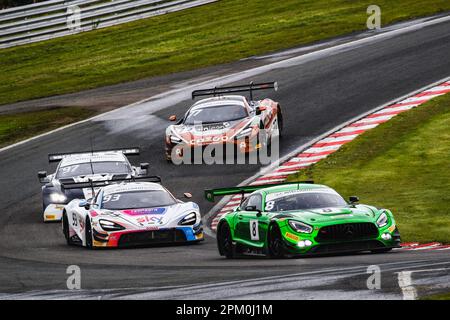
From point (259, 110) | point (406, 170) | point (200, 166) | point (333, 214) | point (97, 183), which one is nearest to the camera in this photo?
point (333, 214)

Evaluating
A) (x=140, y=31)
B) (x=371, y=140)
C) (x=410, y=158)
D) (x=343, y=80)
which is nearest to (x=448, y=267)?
(x=410, y=158)

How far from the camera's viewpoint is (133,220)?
63.5 ft

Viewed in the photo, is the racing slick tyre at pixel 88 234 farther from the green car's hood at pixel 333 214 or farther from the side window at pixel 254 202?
the green car's hood at pixel 333 214

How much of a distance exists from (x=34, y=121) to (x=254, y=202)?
17.9 m

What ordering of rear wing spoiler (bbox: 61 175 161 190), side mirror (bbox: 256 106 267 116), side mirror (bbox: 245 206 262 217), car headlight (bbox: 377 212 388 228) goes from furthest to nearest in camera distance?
side mirror (bbox: 256 106 267 116)
rear wing spoiler (bbox: 61 175 161 190)
side mirror (bbox: 245 206 262 217)
car headlight (bbox: 377 212 388 228)

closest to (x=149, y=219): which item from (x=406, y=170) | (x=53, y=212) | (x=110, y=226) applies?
(x=110, y=226)

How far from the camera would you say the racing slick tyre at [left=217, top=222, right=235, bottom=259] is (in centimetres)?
1759

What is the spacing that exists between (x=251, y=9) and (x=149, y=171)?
831 inches

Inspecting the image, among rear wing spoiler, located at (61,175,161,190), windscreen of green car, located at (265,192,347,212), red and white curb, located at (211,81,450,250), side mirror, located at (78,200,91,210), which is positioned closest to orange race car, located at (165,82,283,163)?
red and white curb, located at (211,81,450,250)

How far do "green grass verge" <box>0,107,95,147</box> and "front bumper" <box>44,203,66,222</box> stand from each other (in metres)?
9.18

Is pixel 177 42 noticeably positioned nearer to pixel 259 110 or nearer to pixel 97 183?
pixel 259 110

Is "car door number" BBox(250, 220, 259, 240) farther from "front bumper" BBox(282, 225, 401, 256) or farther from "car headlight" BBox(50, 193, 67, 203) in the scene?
"car headlight" BBox(50, 193, 67, 203)
